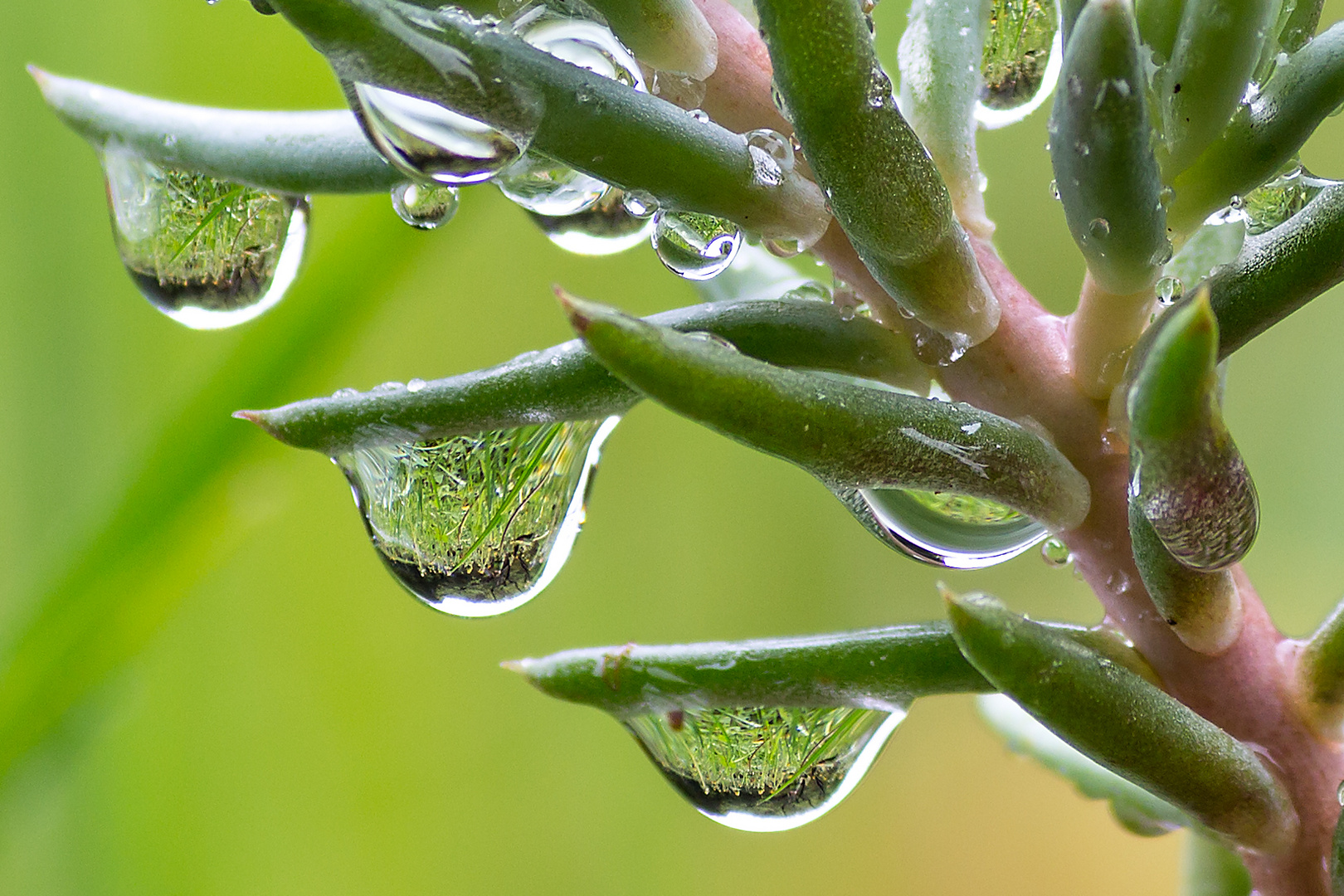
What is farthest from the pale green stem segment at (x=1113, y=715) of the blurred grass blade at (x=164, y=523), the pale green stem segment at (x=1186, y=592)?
the blurred grass blade at (x=164, y=523)

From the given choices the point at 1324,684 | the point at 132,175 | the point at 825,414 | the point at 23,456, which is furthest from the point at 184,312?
the point at 23,456

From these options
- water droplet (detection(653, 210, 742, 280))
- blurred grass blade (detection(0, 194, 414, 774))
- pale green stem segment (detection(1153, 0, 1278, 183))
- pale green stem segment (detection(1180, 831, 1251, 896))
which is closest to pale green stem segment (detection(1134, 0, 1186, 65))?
pale green stem segment (detection(1153, 0, 1278, 183))

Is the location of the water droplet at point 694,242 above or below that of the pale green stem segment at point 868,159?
below

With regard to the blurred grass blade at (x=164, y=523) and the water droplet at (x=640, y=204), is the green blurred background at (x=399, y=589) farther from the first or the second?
the water droplet at (x=640, y=204)

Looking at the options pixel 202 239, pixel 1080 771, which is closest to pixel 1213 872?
pixel 1080 771

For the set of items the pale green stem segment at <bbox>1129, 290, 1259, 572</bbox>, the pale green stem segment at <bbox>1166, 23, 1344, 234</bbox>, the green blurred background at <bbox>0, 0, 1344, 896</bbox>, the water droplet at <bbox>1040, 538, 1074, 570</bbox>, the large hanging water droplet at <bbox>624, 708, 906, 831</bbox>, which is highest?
the pale green stem segment at <bbox>1166, 23, 1344, 234</bbox>

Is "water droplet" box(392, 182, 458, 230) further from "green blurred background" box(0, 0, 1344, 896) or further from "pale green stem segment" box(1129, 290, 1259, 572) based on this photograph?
"green blurred background" box(0, 0, 1344, 896)

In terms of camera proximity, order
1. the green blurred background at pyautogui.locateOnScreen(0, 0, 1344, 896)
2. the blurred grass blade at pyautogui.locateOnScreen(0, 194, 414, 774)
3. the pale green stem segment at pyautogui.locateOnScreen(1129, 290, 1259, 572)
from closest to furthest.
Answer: the pale green stem segment at pyautogui.locateOnScreen(1129, 290, 1259, 572) < the blurred grass blade at pyautogui.locateOnScreen(0, 194, 414, 774) < the green blurred background at pyautogui.locateOnScreen(0, 0, 1344, 896)
